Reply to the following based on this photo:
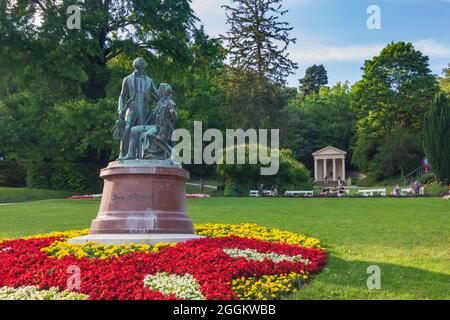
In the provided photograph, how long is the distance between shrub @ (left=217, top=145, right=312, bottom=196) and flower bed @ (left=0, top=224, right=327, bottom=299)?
23969 millimetres

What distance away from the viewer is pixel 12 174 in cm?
3888

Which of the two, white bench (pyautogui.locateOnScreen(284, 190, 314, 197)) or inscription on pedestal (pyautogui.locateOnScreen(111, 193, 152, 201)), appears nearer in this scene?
inscription on pedestal (pyautogui.locateOnScreen(111, 193, 152, 201))

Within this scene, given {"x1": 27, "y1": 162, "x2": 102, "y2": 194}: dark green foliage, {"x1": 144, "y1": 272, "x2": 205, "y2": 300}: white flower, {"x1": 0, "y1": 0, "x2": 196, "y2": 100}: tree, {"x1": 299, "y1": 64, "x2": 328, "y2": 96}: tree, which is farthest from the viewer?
{"x1": 299, "y1": 64, "x2": 328, "y2": 96}: tree

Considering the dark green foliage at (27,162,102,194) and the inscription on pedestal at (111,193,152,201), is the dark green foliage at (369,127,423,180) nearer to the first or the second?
the dark green foliage at (27,162,102,194)

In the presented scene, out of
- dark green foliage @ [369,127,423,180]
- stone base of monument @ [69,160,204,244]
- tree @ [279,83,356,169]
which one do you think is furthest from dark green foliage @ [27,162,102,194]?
tree @ [279,83,356,169]

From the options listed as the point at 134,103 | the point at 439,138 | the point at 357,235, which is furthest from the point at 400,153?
the point at 134,103

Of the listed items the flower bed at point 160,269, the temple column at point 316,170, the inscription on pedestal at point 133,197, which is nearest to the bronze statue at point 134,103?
the inscription on pedestal at point 133,197

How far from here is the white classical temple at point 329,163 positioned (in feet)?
211

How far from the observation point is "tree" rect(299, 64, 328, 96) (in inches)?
3760

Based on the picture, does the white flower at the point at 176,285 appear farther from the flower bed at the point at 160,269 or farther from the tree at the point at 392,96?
the tree at the point at 392,96

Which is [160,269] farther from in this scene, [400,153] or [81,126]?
[400,153]

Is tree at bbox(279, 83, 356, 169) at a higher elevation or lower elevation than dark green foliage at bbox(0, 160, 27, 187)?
higher

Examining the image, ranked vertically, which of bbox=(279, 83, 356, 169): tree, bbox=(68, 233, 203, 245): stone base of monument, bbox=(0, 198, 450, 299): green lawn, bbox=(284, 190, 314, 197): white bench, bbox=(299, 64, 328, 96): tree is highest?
bbox=(299, 64, 328, 96): tree

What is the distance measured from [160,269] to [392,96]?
172 feet
